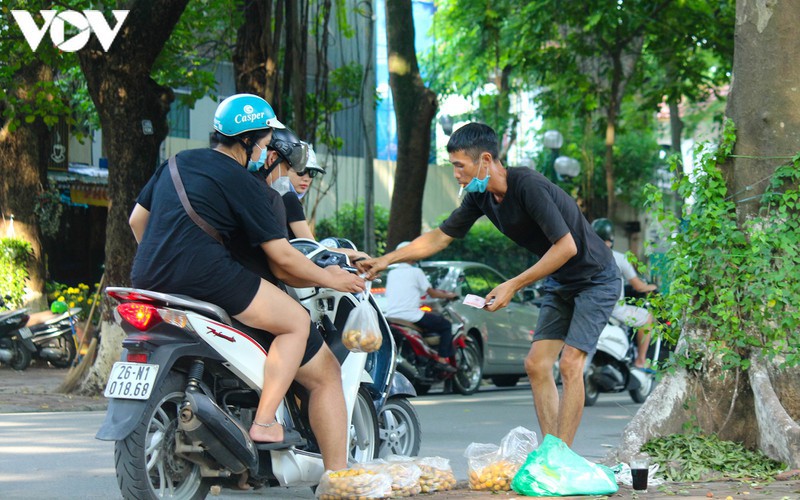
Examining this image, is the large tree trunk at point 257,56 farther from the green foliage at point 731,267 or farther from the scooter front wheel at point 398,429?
the scooter front wheel at point 398,429

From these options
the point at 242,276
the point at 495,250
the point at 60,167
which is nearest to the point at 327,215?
the point at 495,250

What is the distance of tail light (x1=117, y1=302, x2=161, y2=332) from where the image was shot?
4.63 meters

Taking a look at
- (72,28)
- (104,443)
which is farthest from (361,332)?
(72,28)

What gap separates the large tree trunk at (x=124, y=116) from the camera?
39.1 ft

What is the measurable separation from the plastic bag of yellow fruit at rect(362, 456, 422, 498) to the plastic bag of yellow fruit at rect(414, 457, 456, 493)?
0.05 meters

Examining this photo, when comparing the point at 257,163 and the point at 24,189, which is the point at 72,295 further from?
the point at 257,163

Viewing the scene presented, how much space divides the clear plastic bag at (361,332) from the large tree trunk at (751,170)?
5.80ft

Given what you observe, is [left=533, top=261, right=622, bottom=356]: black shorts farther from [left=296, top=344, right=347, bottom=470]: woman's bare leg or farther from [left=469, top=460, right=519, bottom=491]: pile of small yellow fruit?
[left=296, top=344, right=347, bottom=470]: woman's bare leg

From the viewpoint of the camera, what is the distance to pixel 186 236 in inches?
187

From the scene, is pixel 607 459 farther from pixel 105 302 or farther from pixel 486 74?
pixel 486 74

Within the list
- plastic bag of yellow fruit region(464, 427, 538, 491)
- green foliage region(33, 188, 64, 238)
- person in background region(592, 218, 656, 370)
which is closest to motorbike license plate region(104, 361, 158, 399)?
plastic bag of yellow fruit region(464, 427, 538, 491)

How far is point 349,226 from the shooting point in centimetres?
2469

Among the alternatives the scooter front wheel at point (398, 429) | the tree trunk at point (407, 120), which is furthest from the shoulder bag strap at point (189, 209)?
the tree trunk at point (407, 120)

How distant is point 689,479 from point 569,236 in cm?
142
